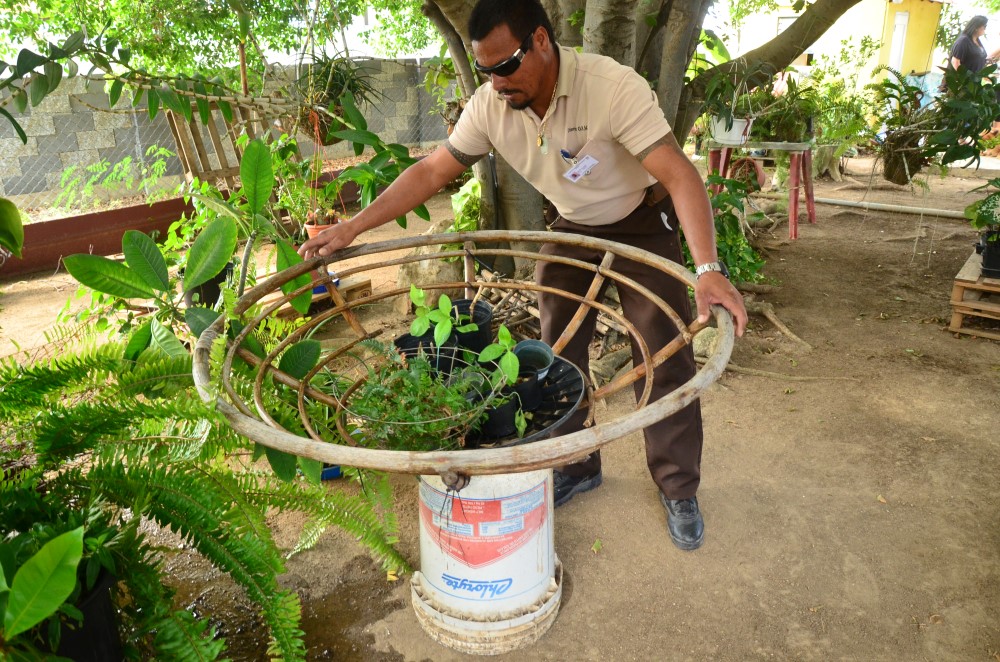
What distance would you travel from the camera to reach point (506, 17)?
65.6 inches

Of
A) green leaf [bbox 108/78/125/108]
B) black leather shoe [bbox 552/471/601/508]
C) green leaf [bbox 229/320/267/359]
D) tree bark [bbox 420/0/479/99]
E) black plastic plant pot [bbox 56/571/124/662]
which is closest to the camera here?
black plastic plant pot [bbox 56/571/124/662]

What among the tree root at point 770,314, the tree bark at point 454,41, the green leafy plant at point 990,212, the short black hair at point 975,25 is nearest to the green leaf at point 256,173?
the tree bark at point 454,41

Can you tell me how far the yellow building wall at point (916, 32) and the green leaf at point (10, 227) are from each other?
44.8ft

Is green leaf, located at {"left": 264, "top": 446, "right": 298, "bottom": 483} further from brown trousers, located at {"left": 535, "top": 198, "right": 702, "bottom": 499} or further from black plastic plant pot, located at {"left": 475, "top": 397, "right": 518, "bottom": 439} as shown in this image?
brown trousers, located at {"left": 535, "top": 198, "right": 702, "bottom": 499}

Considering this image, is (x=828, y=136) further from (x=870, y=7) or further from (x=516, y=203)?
(x=870, y=7)

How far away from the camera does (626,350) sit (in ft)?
11.6

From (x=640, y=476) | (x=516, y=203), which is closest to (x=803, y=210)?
(x=516, y=203)

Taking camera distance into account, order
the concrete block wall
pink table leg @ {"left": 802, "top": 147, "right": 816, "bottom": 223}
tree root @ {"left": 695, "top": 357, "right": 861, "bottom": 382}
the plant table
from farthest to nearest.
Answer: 1. the concrete block wall
2. pink table leg @ {"left": 802, "top": 147, "right": 816, "bottom": 223}
3. the plant table
4. tree root @ {"left": 695, "top": 357, "right": 861, "bottom": 382}

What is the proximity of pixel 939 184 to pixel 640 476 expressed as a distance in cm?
755

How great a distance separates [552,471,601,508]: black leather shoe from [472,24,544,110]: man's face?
4.37ft

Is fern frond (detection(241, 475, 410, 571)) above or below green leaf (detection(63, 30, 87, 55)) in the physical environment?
below

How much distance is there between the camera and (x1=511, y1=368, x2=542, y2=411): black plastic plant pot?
154 cm

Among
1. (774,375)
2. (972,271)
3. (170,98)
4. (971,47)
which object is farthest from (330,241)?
(971,47)

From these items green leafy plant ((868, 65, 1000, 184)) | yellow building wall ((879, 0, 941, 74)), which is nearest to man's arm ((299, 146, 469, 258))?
green leafy plant ((868, 65, 1000, 184))
